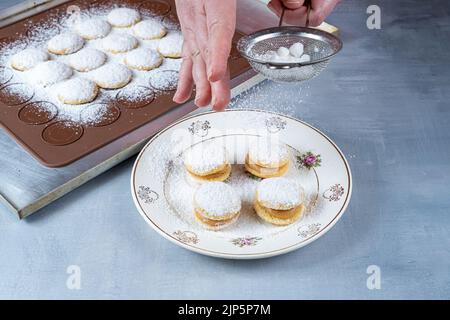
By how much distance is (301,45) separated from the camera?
104 centimetres

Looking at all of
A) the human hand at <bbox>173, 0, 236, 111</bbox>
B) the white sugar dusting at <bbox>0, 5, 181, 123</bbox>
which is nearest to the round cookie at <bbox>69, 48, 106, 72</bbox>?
the white sugar dusting at <bbox>0, 5, 181, 123</bbox>

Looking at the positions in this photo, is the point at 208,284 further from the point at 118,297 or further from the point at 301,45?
the point at 301,45

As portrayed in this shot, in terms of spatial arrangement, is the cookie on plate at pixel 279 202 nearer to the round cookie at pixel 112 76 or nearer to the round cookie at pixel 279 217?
the round cookie at pixel 279 217

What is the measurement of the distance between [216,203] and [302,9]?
46cm

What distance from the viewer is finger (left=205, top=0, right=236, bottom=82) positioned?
84cm

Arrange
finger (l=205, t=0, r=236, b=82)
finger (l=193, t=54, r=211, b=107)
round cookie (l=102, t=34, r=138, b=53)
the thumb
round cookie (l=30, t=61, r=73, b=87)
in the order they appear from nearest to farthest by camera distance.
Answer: finger (l=205, t=0, r=236, b=82) → finger (l=193, t=54, r=211, b=107) → the thumb → round cookie (l=30, t=61, r=73, b=87) → round cookie (l=102, t=34, r=138, b=53)

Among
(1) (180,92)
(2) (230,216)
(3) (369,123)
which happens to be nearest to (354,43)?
(3) (369,123)

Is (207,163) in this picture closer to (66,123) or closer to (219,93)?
(219,93)

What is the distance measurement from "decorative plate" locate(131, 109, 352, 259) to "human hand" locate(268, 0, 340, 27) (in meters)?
0.21

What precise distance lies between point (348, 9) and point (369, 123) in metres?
0.46

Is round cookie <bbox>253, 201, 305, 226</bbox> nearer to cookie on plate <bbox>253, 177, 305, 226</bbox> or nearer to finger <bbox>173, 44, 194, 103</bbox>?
cookie on plate <bbox>253, 177, 305, 226</bbox>

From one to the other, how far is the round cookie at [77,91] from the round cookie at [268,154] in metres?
0.37

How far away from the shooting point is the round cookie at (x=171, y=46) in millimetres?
1297

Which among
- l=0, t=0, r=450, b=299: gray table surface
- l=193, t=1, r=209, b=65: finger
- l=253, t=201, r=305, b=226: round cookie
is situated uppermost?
l=193, t=1, r=209, b=65: finger
